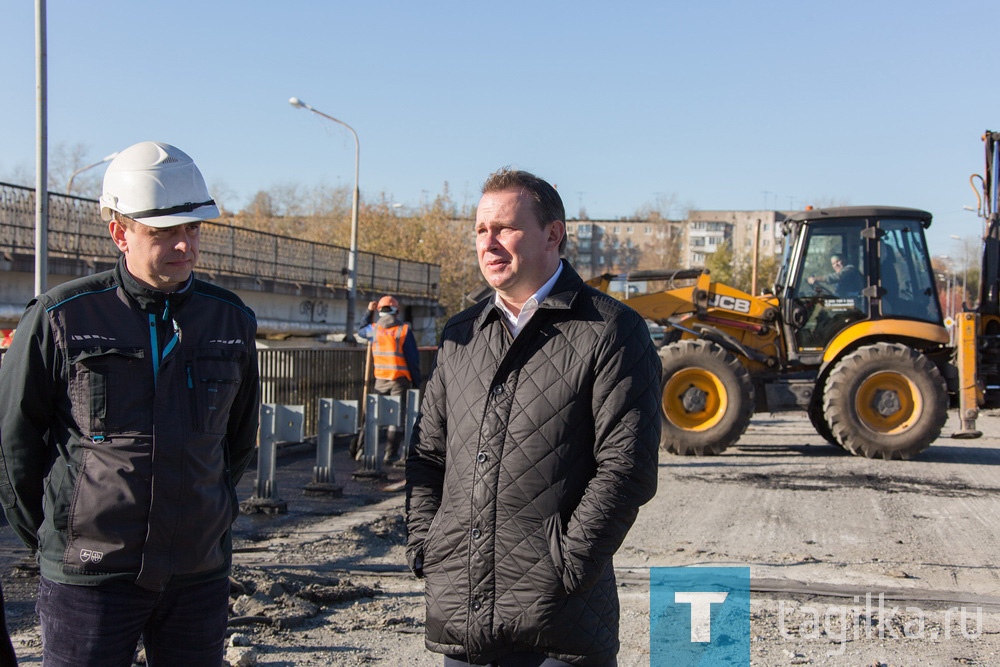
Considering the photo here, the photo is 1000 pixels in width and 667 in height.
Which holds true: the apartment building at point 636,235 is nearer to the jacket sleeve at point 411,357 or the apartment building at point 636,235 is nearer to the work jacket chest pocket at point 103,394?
the jacket sleeve at point 411,357

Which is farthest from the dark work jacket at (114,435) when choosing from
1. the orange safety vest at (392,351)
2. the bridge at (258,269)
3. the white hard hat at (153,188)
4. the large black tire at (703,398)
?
the bridge at (258,269)

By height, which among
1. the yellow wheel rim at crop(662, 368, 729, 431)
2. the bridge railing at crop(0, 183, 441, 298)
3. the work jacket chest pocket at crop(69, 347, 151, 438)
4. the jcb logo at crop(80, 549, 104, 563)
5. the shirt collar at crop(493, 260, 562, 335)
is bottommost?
the yellow wheel rim at crop(662, 368, 729, 431)

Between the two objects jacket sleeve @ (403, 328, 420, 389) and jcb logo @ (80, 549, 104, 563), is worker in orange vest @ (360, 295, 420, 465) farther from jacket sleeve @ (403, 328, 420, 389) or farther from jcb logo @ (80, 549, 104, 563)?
jcb logo @ (80, 549, 104, 563)

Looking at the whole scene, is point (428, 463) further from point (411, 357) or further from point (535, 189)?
point (411, 357)

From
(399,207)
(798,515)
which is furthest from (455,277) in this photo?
(798,515)

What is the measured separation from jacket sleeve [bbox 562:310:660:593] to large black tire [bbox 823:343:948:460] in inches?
404

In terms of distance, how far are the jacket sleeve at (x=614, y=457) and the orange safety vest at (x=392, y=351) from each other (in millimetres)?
9014

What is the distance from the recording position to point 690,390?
12680mm

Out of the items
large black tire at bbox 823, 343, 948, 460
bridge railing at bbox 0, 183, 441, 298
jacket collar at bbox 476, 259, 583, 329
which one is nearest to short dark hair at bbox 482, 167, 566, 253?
jacket collar at bbox 476, 259, 583, 329

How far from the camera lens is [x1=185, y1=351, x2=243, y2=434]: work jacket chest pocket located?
2.86m

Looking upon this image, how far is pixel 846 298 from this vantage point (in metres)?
12.9

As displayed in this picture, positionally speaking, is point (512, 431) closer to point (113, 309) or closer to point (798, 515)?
point (113, 309)

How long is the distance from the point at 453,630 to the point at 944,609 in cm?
414

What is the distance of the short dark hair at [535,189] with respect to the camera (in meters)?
2.95
